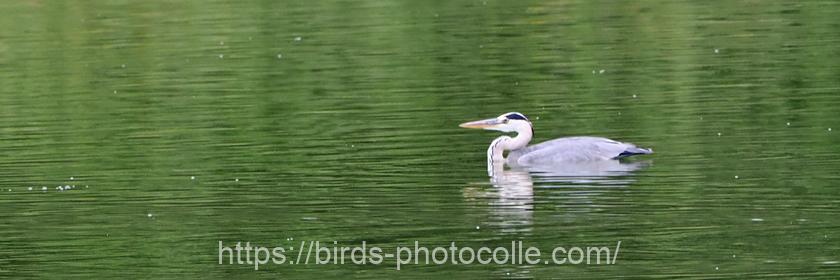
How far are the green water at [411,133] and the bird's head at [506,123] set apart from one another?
20cm

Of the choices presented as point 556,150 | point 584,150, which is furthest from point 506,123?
point 584,150

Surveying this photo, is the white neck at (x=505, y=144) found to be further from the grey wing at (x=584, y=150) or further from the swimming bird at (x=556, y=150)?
the grey wing at (x=584, y=150)

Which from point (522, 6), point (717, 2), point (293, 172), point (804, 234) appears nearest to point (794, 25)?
point (717, 2)

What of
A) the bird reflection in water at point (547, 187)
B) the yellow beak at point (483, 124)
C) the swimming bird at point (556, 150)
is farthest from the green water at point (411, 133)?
the swimming bird at point (556, 150)

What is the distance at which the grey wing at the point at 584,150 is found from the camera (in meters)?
14.9

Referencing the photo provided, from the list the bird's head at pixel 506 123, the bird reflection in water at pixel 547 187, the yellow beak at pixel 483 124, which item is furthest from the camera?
the yellow beak at pixel 483 124

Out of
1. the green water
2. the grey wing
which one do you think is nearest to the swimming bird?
the grey wing

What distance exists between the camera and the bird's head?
Answer: 16.0 meters

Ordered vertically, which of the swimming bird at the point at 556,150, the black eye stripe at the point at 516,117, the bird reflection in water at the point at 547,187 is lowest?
the bird reflection in water at the point at 547,187

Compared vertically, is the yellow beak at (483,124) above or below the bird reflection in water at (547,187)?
above

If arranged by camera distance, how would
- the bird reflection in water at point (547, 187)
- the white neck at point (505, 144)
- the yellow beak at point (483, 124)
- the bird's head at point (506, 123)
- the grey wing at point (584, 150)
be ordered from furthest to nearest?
1. the yellow beak at point (483, 124)
2. the bird's head at point (506, 123)
3. the white neck at point (505, 144)
4. the grey wing at point (584, 150)
5. the bird reflection in water at point (547, 187)

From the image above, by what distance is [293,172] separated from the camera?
14586mm

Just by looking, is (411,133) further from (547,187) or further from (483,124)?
(547,187)

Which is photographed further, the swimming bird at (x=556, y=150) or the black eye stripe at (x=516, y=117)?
the black eye stripe at (x=516, y=117)
